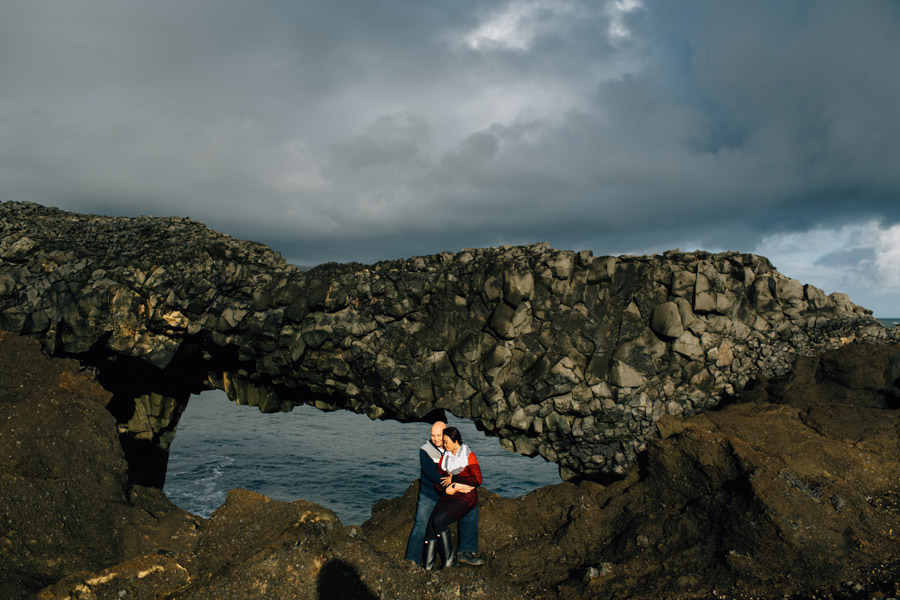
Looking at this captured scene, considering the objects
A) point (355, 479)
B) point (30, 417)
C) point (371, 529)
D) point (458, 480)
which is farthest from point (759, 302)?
point (355, 479)

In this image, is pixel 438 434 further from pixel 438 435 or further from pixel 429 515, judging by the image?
pixel 429 515

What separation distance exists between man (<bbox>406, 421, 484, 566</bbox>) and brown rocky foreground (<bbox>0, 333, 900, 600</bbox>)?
38 centimetres

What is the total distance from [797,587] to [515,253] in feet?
22.0

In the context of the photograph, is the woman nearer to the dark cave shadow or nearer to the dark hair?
the dark hair

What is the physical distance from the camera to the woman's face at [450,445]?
23.9ft

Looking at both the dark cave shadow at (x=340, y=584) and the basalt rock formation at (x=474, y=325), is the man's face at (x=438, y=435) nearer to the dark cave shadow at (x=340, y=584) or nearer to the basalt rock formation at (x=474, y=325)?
the dark cave shadow at (x=340, y=584)

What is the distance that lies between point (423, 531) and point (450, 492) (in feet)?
3.08

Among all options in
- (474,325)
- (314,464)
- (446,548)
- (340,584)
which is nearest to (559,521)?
(446,548)

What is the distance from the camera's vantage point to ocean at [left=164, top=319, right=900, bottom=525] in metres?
24.3

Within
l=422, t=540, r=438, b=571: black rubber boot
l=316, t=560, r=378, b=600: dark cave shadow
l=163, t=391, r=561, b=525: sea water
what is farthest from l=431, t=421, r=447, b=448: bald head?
l=163, t=391, r=561, b=525: sea water

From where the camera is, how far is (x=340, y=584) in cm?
532

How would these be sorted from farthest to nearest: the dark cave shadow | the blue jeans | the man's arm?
the blue jeans → the man's arm → the dark cave shadow

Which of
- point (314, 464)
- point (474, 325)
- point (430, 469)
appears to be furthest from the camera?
point (314, 464)

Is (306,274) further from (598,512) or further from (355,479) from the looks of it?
(355,479)
